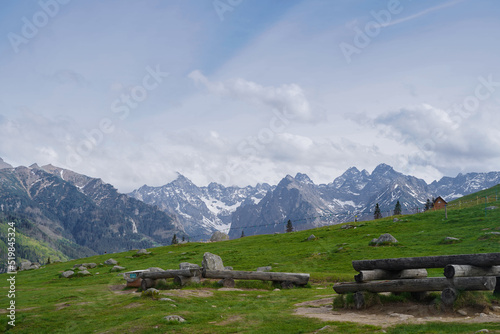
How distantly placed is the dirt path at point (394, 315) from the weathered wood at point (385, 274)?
1.53m

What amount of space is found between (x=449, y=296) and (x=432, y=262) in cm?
231

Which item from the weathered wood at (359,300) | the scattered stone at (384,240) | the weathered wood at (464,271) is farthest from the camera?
the scattered stone at (384,240)

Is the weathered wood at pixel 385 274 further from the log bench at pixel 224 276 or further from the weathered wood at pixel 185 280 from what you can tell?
the weathered wood at pixel 185 280

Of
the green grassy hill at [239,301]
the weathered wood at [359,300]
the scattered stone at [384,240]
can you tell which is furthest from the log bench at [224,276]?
the scattered stone at [384,240]

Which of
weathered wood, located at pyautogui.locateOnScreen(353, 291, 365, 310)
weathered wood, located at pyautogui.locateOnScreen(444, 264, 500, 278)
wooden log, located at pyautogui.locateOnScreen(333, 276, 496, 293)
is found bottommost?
weathered wood, located at pyautogui.locateOnScreen(353, 291, 365, 310)

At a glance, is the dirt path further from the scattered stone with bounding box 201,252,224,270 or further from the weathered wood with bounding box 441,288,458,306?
the scattered stone with bounding box 201,252,224,270

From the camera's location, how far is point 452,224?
63.4 m

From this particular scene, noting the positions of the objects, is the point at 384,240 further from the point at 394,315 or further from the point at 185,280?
the point at 394,315

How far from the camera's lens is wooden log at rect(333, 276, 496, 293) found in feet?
55.9

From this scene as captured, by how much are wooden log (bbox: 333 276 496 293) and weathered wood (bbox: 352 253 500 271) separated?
1123 mm

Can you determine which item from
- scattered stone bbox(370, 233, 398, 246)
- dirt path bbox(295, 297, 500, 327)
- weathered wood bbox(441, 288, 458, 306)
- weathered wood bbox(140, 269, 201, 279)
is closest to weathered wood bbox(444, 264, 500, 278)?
weathered wood bbox(441, 288, 458, 306)

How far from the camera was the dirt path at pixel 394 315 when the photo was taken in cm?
1669

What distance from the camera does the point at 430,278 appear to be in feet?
61.6

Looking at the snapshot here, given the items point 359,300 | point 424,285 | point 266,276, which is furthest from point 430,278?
point 266,276
